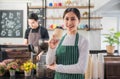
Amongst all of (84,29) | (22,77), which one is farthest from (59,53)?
(84,29)

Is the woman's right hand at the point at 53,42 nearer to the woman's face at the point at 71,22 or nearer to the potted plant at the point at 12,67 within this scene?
the woman's face at the point at 71,22

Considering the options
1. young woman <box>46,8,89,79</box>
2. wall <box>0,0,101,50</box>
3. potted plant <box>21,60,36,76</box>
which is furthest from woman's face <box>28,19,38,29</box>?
young woman <box>46,8,89,79</box>

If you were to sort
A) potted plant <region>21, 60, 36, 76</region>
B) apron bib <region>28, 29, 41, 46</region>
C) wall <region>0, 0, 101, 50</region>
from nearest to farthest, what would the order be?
potted plant <region>21, 60, 36, 76</region>, apron bib <region>28, 29, 41, 46</region>, wall <region>0, 0, 101, 50</region>

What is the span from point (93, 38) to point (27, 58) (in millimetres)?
2607

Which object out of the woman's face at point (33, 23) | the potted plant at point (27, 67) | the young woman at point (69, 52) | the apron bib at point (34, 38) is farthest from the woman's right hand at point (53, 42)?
the woman's face at point (33, 23)

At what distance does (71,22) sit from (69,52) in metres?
0.18

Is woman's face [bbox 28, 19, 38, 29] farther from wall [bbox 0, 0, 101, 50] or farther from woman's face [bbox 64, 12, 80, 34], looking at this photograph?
woman's face [bbox 64, 12, 80, 34]

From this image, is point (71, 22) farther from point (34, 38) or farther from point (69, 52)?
point (34, 38)

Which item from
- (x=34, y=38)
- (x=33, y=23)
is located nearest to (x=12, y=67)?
(x=34, y=38)

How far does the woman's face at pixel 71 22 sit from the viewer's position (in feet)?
4.01

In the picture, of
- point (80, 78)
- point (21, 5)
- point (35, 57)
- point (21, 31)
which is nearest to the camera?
point (80, 78)

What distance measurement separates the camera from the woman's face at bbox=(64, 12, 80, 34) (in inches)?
48.1

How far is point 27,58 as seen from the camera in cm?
221

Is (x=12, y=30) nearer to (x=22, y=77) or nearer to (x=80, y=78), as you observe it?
(x=22, y=77)
